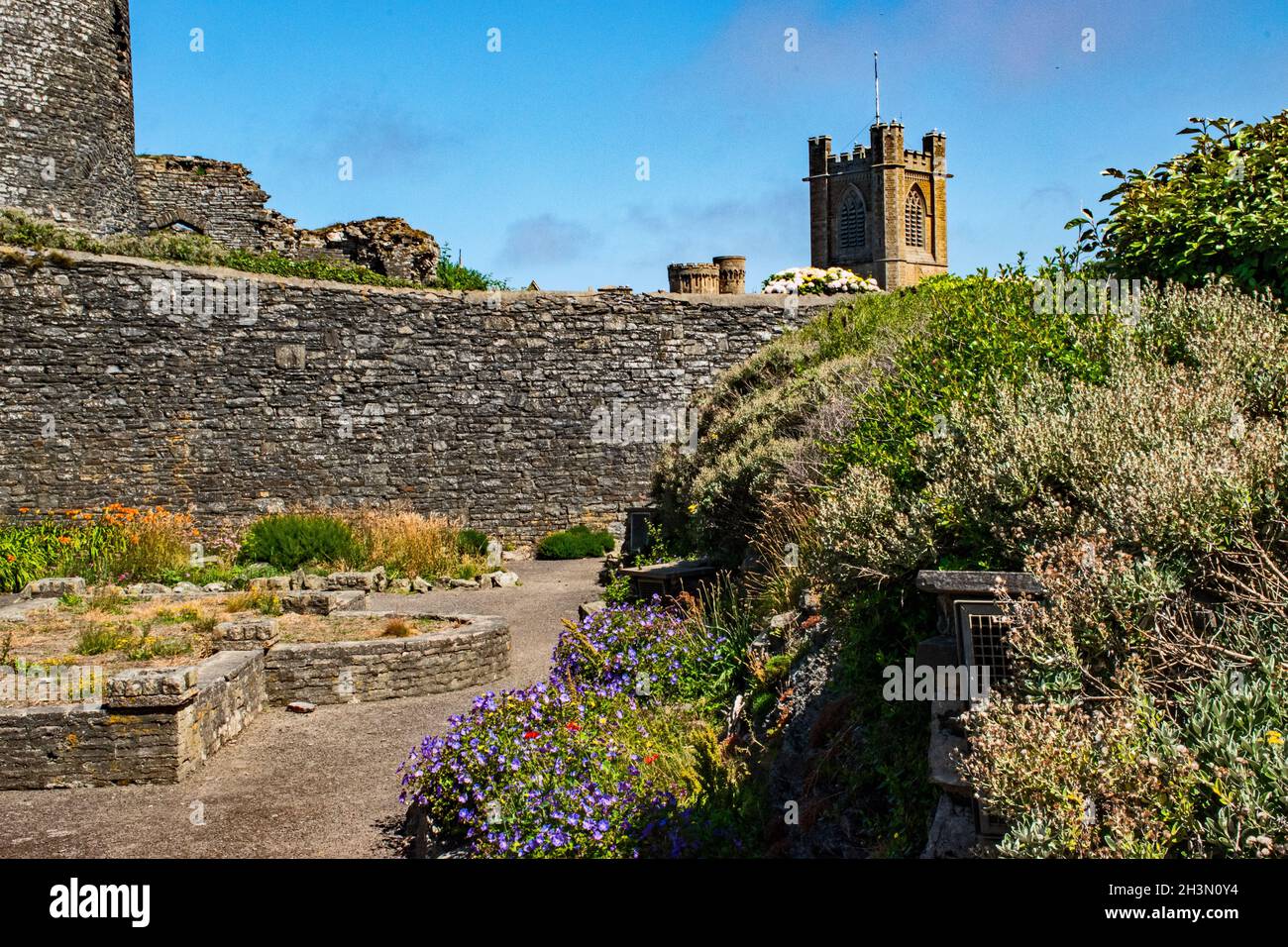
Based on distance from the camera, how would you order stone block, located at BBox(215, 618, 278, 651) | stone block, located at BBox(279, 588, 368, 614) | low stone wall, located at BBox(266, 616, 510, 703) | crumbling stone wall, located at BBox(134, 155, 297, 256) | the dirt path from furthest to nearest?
crumbling stone wall, located at BBox(134, 155, 297, 256) < stone block, located at BBox(279, 588, 368, 614) < stone block, located at BBox(215, 618, 278, 651) < low stone wall, located at BBox(266, 616, 510, 703) < the dirt path

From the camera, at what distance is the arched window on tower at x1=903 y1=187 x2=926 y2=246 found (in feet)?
250

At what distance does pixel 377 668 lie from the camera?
948cm

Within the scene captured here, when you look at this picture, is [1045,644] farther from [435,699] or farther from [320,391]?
[320,391]

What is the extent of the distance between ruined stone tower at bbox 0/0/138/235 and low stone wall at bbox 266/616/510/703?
12270 millimetres

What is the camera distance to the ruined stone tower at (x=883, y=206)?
75.3 m

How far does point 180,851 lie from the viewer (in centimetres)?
634

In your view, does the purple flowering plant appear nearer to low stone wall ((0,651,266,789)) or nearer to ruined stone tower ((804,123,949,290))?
low stone wall ((0,651,266,789))

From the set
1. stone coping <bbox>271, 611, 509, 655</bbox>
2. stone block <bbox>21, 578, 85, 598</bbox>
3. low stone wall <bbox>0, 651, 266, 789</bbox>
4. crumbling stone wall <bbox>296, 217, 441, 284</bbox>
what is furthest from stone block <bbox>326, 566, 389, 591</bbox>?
crumbling stone wall <bbox>296, 217, 441, 284</bbox>

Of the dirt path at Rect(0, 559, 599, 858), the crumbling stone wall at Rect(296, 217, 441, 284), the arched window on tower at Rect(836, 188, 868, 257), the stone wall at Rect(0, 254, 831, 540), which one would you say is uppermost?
the arched window on tower at Rect(836, 188, 868, 257)

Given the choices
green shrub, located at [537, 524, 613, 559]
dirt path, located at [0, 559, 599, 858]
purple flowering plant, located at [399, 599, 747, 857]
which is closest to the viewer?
purple flowering plant, located at [399, 599, 747, 857]

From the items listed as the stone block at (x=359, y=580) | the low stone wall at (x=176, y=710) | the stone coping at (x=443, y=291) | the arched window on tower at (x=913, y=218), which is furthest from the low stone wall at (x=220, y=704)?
the arched window on tower at (x=913, y=218)

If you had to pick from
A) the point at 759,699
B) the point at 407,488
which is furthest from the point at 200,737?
the point at 407,488

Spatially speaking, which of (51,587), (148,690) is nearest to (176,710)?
(148,690)

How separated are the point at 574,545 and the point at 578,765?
10.7 m
